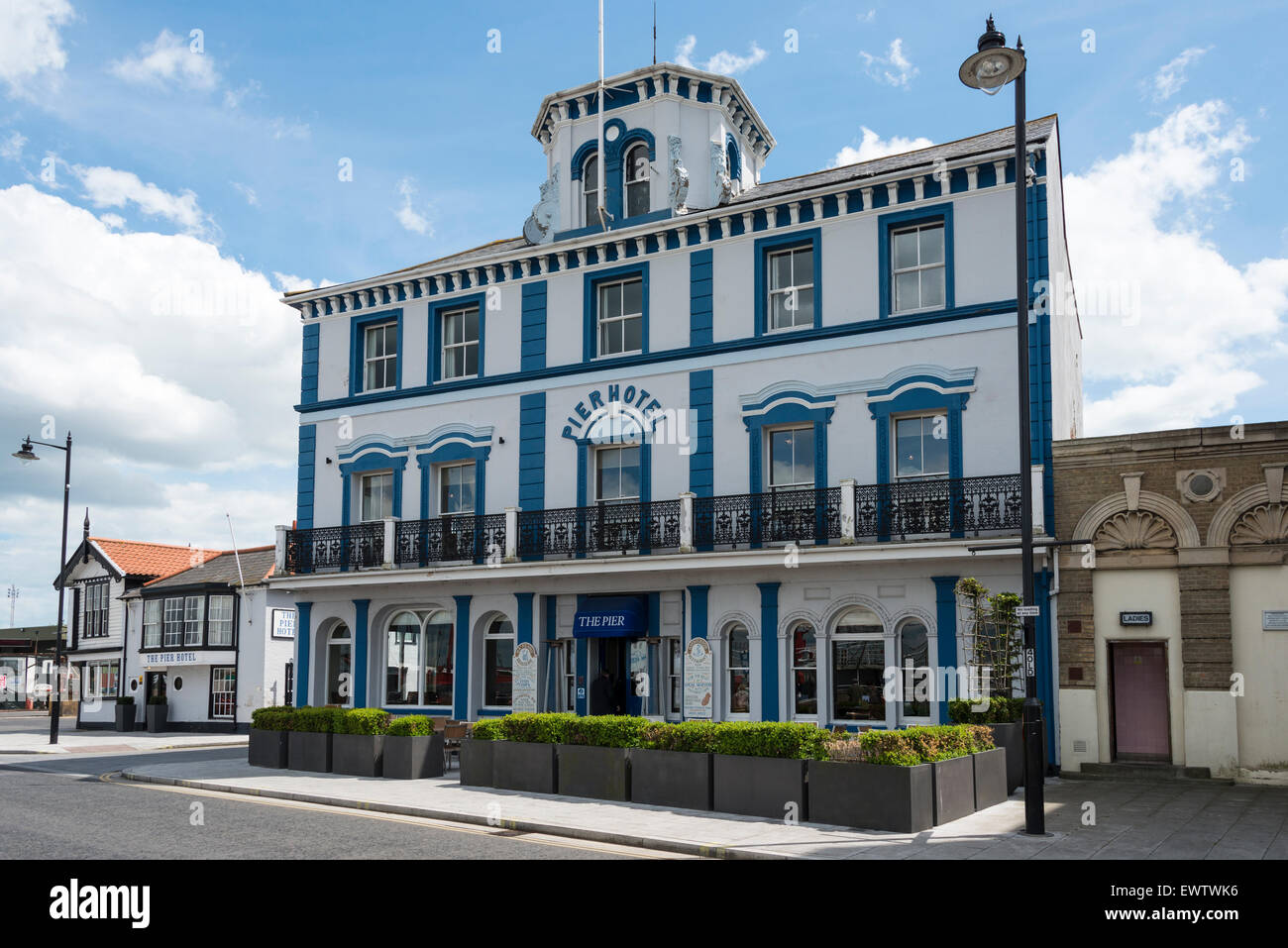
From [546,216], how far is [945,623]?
41.6 ft

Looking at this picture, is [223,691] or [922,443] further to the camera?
[223,691]

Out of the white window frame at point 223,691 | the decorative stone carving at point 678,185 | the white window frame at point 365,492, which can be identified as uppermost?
the decorative stone carving at point 678,185

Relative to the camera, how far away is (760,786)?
13.9 metres

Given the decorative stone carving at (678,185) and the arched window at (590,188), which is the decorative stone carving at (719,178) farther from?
the arched window at (590,188)

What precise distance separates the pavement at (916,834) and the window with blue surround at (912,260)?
343 inches

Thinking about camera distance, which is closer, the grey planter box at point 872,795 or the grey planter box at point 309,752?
the grey planter box at point 872,795

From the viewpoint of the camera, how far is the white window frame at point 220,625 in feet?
122

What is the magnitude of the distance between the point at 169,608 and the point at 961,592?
1193 inches

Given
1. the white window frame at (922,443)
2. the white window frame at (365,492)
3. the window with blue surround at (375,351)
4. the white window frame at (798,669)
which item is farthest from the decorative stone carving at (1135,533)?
the window with blue surround at (375,351)

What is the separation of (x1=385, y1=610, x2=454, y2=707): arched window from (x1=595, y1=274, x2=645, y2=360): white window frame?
6834 millimetres

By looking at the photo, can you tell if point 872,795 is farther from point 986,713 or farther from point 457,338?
point 457,338

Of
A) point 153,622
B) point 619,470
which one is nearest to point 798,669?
point 619,470
